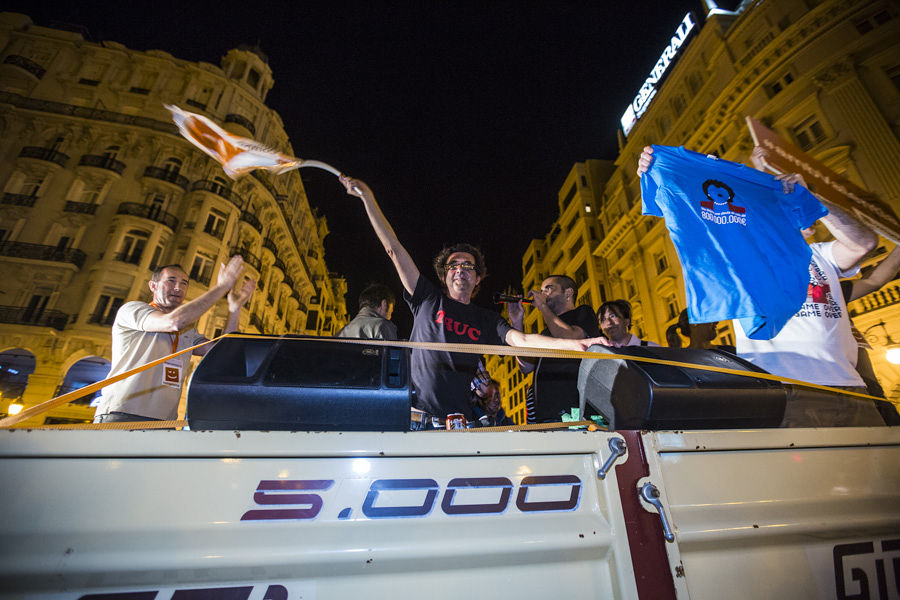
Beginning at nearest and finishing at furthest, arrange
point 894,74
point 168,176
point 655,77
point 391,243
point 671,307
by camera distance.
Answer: point 391,243, point 894,74, point 168,176, point 671,307, point 655,77

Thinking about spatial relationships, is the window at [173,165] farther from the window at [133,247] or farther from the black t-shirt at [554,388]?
the black t-shirt at [554,388]

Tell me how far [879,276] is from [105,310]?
23.1m

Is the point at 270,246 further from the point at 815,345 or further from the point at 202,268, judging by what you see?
the point at 815,345

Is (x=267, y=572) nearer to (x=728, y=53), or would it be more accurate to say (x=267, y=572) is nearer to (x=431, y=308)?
(x=431, y=308)

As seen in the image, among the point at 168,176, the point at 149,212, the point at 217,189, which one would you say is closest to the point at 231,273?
the point at 149,212

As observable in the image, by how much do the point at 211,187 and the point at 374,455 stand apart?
24.2 metres

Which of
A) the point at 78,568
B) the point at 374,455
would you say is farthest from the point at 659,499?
the point at 78,568

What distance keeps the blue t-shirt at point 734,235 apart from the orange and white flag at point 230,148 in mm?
2855

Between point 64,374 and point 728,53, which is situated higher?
point 728,53

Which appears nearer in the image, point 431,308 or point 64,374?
point 431,308

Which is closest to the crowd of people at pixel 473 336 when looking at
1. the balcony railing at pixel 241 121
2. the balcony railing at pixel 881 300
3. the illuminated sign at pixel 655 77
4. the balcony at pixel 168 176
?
the balcony railing at pixel 881 300

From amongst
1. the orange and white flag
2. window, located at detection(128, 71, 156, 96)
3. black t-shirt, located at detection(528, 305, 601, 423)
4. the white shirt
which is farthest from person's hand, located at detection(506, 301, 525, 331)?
window, located at detection(128, 71, 156, 96)

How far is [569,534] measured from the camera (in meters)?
1.20

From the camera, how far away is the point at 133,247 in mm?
18031
